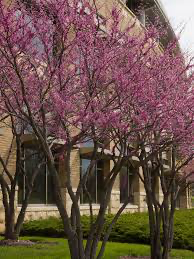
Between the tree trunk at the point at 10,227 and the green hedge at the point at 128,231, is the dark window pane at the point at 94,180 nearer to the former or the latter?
the green hedge at the point at 128,231

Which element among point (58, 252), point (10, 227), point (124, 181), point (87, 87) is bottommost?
point (58, 252)

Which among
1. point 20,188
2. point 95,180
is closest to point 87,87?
point 20,188

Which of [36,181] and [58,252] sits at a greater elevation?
[36,181]

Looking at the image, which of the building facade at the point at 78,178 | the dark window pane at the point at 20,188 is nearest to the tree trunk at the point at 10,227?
the building facade at the point at 78,178

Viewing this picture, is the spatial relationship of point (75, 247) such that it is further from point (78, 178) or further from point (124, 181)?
point (124, 181)

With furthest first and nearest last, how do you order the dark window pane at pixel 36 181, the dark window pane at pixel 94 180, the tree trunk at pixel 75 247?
the dark window pane at pixel 94 180
the dark window pane at pixel 36 181
the tree trunk at pixel 75 247

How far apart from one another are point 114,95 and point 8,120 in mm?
9790

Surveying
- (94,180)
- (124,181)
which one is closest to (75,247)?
(94,180)

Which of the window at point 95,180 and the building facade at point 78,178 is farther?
the window at point 95,180

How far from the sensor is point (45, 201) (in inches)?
750

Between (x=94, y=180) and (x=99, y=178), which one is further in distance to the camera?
(x=99, y=178)

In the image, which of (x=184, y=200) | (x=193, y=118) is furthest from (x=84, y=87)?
(x=184, y=200)

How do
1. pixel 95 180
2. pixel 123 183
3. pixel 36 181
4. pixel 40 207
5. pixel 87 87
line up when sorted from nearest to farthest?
1. pixel 87 87
2. pixel 40 207
3. pixel 36 181
4. pixel 95 180
5. pixel 123 183

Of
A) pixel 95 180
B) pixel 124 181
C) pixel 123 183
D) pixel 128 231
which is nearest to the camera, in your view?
pixel 128 231
